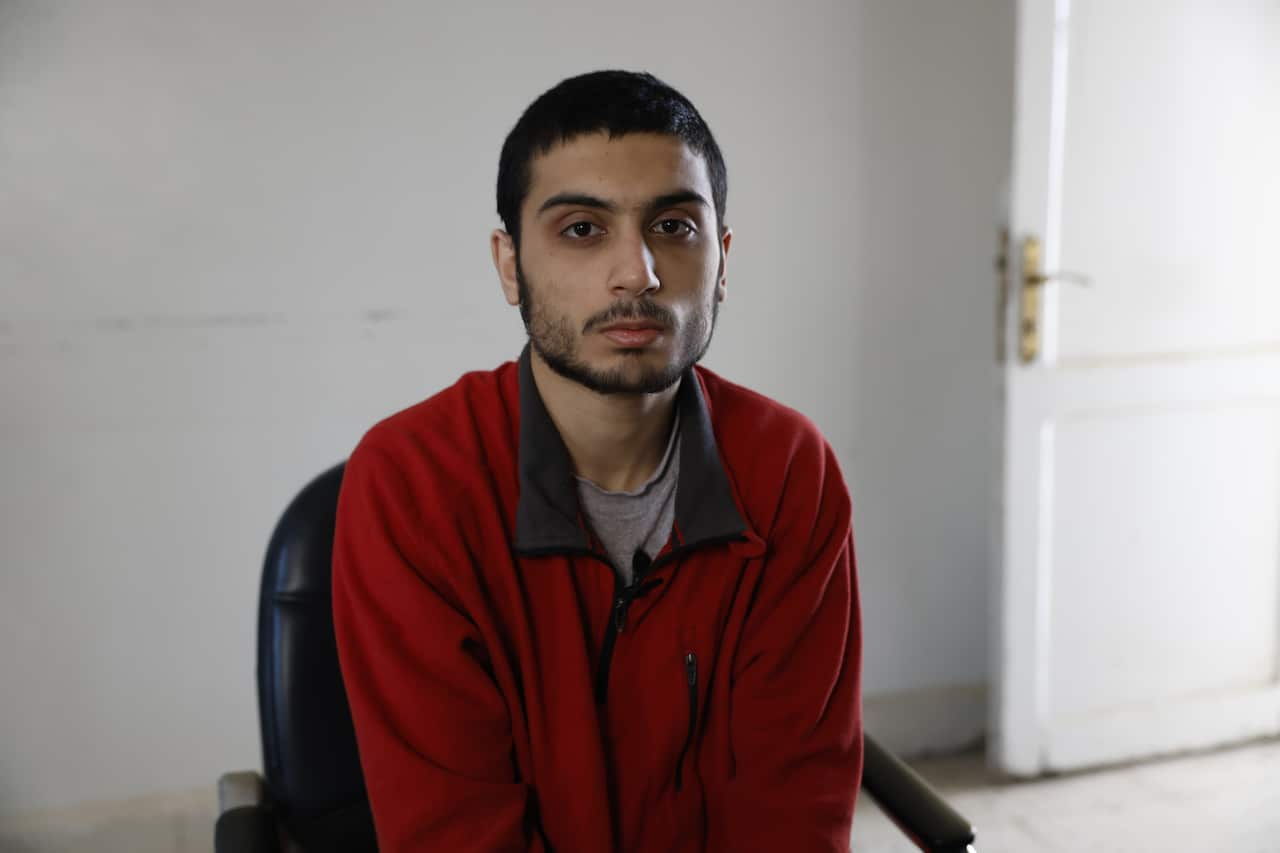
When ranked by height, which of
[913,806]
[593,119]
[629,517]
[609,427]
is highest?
[593,119]

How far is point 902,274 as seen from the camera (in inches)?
→ 90.6

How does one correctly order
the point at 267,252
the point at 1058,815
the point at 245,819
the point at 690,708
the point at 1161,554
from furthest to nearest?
the point at 1161,554
the point at 1058,815
the point at 267,252
the point at 690,708
the point at 245,819

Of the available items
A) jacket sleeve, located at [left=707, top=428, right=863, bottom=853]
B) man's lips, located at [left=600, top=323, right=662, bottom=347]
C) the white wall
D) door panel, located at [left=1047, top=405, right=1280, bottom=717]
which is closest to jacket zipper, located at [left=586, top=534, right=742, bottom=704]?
jacket sleeve, located at [left=707, top=428, right=863, bottom=853]

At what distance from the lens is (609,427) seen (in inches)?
43.5

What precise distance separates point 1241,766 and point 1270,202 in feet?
4.28

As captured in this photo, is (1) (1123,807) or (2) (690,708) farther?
(1) (1123,807)

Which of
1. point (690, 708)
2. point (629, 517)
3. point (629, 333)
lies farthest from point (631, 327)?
point (690, 708)

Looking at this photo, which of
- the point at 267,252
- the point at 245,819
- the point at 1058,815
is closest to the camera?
the point at 245,819

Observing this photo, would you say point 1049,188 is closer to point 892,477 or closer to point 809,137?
point 809,137

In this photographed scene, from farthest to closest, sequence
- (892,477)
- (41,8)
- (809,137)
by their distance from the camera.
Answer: (892,477) < (809,137) < (41,8)

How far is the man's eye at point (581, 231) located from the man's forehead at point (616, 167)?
4cm

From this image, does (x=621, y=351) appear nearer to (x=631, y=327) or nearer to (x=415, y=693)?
(x=631, y=327)

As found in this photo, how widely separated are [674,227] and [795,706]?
53 cm

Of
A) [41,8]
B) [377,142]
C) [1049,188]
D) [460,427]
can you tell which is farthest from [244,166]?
[1049,188]
